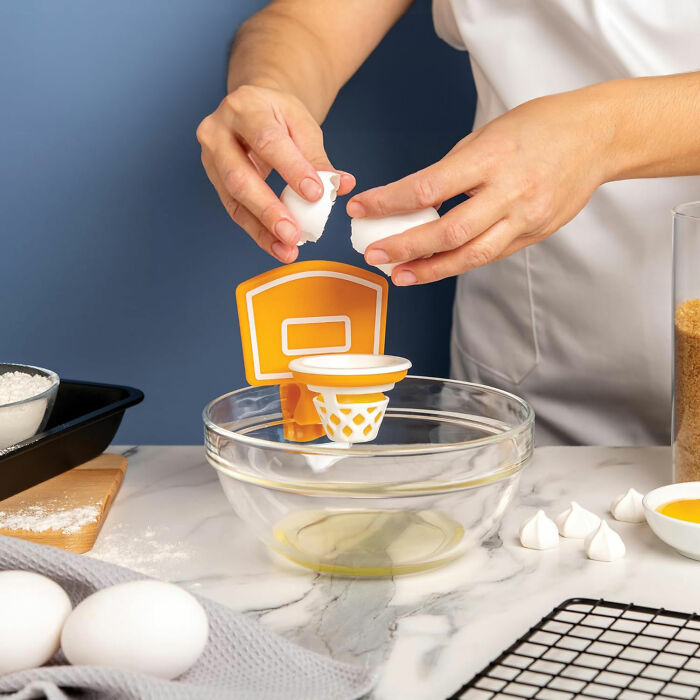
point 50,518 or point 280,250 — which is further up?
point 280,250

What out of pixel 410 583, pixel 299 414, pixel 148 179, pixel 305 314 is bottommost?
pixel 410 583

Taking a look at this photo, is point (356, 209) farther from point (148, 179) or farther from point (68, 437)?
point (148, 179)

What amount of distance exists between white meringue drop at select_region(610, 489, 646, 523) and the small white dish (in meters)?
0.04

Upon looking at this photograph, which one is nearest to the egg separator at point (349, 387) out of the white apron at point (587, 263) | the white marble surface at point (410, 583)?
the white marble surface at point (410, 583)

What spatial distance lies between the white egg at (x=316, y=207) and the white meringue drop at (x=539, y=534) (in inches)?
13.5

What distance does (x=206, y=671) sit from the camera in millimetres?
673

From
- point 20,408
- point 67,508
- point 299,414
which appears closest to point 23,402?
point 20,408

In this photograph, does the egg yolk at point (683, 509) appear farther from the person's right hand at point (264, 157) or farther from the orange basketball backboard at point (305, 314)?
the person's right hand at point (264, 157)

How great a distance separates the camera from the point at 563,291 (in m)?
1.37

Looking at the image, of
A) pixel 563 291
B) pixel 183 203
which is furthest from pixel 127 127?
pixel 563 291

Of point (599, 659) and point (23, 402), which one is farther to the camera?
point (23, 402)

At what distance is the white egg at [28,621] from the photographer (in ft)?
2.12

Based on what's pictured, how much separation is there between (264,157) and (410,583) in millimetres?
448

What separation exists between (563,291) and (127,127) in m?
0.83
